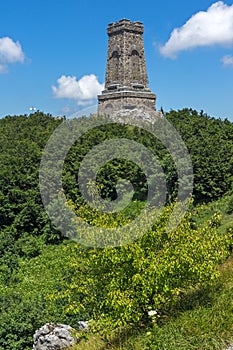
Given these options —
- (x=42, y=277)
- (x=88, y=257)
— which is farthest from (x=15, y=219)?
(x=88, y=257)

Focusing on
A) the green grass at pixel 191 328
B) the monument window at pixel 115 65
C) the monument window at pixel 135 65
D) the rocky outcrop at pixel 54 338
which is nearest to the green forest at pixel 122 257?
the green grass at pixel 191 328

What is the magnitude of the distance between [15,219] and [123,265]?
24.5 m

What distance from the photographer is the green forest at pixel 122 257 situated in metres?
9.95

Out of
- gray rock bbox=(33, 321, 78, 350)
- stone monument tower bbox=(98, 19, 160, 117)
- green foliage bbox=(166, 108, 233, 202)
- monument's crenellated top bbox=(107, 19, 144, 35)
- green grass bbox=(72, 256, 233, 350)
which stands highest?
monument's crenellated top bbox=(107, 19, 144, 35)

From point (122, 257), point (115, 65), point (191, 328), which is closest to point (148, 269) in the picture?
point (122, 257)

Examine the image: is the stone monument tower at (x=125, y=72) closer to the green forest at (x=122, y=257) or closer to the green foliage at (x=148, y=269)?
the green forest at (x=122, y=257)

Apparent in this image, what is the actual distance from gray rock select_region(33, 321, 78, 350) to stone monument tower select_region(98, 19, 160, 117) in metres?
30.7

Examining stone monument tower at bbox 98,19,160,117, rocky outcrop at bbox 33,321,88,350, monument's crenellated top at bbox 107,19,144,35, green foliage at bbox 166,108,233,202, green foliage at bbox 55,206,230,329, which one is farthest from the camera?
stone monument tower at bbox 98,19,160,117

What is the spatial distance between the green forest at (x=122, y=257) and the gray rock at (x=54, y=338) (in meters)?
0.91

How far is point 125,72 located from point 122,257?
34.5 meters

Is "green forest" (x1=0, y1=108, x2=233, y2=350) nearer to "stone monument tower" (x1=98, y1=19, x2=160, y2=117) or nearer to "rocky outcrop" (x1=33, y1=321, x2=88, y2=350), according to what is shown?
"rocky outcrop" (x1=33, y1=321, x2=88, y2=350)

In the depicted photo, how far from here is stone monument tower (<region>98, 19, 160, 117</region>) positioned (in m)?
42.5

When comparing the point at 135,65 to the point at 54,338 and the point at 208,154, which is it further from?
the point at 54,338

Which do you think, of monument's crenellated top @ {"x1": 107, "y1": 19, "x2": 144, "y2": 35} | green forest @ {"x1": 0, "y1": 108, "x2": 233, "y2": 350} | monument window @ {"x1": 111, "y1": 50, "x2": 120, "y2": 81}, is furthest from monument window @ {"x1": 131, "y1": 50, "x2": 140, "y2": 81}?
green forest @ {"x1": 0, "y1": 108, "x2": 233, "y2": 350}
